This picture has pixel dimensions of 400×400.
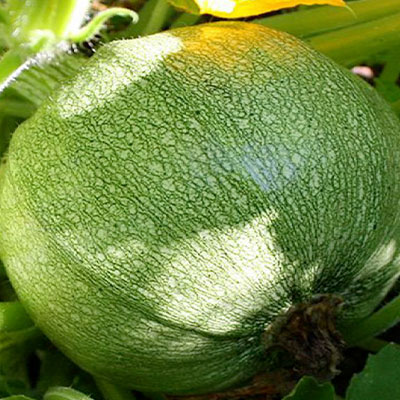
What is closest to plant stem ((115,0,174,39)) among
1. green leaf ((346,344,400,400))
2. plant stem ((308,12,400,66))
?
plant stem ((308,12,400,66))

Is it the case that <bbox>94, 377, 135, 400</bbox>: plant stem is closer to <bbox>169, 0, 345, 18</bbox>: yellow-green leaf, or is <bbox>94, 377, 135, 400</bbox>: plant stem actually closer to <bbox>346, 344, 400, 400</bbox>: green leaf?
<bbox>346, 344, 400, 400</bbox>: green leaf

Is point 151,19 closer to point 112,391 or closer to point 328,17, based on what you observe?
point 328,17

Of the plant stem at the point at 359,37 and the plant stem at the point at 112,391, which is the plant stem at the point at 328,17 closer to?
the plant stem at the point at 359,37

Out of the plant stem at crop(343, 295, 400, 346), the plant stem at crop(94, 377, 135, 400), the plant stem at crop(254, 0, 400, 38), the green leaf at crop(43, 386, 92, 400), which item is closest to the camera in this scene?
the green leaf at crop(43, 386, 92, 400)

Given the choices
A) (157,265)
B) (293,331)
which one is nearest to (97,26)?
(157,265)

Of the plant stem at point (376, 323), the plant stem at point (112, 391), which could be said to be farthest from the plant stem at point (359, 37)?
the plant stem at point (112, 391)

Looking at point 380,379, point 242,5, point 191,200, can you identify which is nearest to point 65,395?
point 191,200
